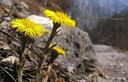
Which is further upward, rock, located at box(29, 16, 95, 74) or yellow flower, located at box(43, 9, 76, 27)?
yellow flower, located at box(43, 9, 76, 27)

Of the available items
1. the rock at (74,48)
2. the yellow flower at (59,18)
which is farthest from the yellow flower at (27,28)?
the rock at (74,48)

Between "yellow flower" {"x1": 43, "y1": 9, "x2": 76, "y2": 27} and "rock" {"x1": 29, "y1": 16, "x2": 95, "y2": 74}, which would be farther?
"rock" {"x1": 29, "y1": 16, "x2": 95, "y2": 74}

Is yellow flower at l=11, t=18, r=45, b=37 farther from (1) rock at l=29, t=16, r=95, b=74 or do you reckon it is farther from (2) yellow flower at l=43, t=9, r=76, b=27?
Result: (1) rock at l=29, t=16, r=95, b=74

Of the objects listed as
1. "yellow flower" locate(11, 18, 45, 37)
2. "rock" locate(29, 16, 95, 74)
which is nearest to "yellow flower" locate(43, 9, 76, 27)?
"yellow flower" locate(11, 18, 45, 37)

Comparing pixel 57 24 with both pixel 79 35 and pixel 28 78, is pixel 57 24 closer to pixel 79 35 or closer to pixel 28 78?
pixel 28 78

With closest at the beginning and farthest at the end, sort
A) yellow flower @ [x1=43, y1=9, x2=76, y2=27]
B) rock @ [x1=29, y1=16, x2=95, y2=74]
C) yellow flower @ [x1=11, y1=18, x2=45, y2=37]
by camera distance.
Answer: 1. yellow flower @ [x1=11, y1=18, x2=45, y2=37]
2. yellow flower @ [x1=43, y1=9, x2=76, y2=27]
3. rock @ [x1=29, y1=16, x2=95, y2=74]

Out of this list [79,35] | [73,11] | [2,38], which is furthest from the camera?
[73,11]

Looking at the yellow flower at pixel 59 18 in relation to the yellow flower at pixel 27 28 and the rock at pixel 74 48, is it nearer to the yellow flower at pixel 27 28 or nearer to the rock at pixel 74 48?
the yellow flower at pixel 27 28

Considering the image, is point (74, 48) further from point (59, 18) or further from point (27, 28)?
point (27, 28)

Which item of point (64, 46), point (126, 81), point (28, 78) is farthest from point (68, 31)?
point (28, 78)
